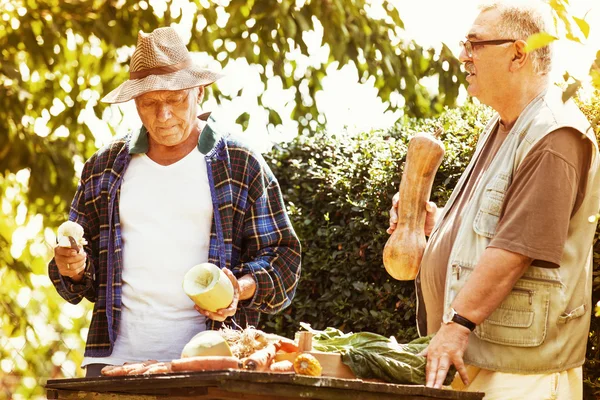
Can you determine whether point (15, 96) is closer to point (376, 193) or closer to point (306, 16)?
point (306, 16)

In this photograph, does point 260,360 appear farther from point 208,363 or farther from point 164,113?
point 164,113

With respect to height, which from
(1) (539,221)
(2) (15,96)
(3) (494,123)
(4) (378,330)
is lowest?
(4) (378,330)

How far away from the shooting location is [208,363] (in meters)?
2.52

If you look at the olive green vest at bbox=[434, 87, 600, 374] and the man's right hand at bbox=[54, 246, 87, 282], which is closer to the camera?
the olive green vest at bbox=[434, 87, 600, 374]

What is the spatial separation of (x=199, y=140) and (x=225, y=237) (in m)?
0.37

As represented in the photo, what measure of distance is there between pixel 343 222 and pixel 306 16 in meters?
2.51

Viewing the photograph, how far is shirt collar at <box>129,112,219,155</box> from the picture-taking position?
11.5 feet

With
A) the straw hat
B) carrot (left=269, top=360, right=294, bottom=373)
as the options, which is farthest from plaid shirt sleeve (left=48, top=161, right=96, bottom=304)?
carrot (left=269, top=360, right=294, bottom=373)

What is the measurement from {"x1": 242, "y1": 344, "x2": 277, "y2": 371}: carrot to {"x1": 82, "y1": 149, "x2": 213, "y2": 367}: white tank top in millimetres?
706

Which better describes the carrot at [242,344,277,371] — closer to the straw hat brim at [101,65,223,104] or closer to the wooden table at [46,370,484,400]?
the wooden table at [46,370,484,400]

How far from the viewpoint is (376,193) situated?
5066 mm

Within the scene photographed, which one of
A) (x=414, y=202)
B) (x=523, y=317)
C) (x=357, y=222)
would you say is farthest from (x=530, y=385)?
(x=357, y=222)

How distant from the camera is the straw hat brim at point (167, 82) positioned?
341cm

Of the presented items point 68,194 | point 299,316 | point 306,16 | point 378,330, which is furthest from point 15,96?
point 378,330
